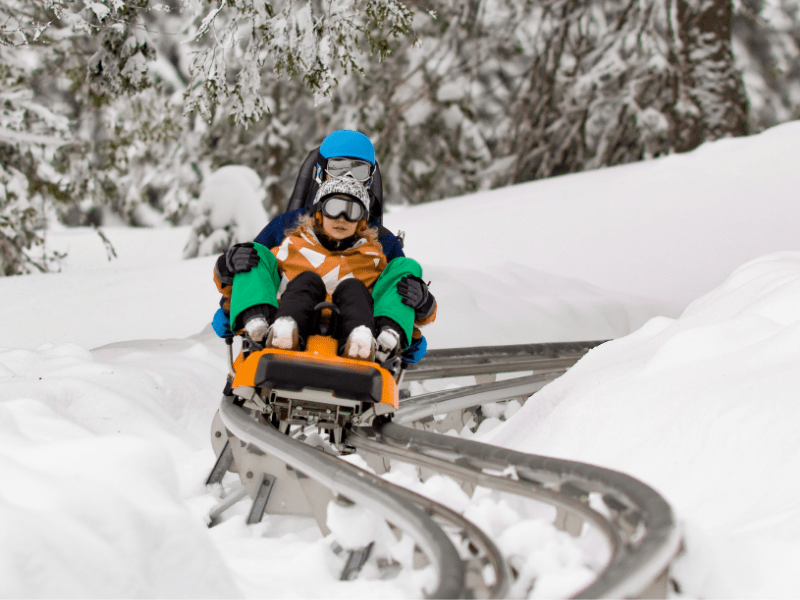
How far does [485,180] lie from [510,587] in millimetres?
11931

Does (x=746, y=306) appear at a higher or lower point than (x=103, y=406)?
higher

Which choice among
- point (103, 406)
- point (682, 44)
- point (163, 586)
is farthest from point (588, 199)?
point (163, 586)

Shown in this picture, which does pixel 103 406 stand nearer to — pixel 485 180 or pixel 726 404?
pixel 726 404

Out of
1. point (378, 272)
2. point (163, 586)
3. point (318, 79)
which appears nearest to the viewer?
point (163, 586)

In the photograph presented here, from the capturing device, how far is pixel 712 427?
98.1 inches

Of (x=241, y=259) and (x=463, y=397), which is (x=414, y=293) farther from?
(x=463, y=397)

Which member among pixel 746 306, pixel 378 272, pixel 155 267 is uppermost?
pixel 746 306

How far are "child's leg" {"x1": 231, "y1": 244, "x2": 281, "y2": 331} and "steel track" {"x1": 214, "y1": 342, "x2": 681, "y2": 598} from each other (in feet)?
1.31

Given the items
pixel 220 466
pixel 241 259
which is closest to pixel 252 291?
pixel 241 259

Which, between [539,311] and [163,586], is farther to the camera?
[539,311]

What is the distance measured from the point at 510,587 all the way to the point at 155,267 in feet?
27.0

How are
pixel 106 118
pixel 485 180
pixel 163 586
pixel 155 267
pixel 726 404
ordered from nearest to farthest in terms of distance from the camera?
1. pixel 163 586
2. pixel 726 404
3. pixel 155 267
4. pixel 106 118
5. pixel 485 180

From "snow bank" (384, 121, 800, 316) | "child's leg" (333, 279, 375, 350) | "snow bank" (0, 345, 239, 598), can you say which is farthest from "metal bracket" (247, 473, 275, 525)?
"snow bank" (384, 121, 800, 316)

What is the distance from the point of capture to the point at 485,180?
1334cm
